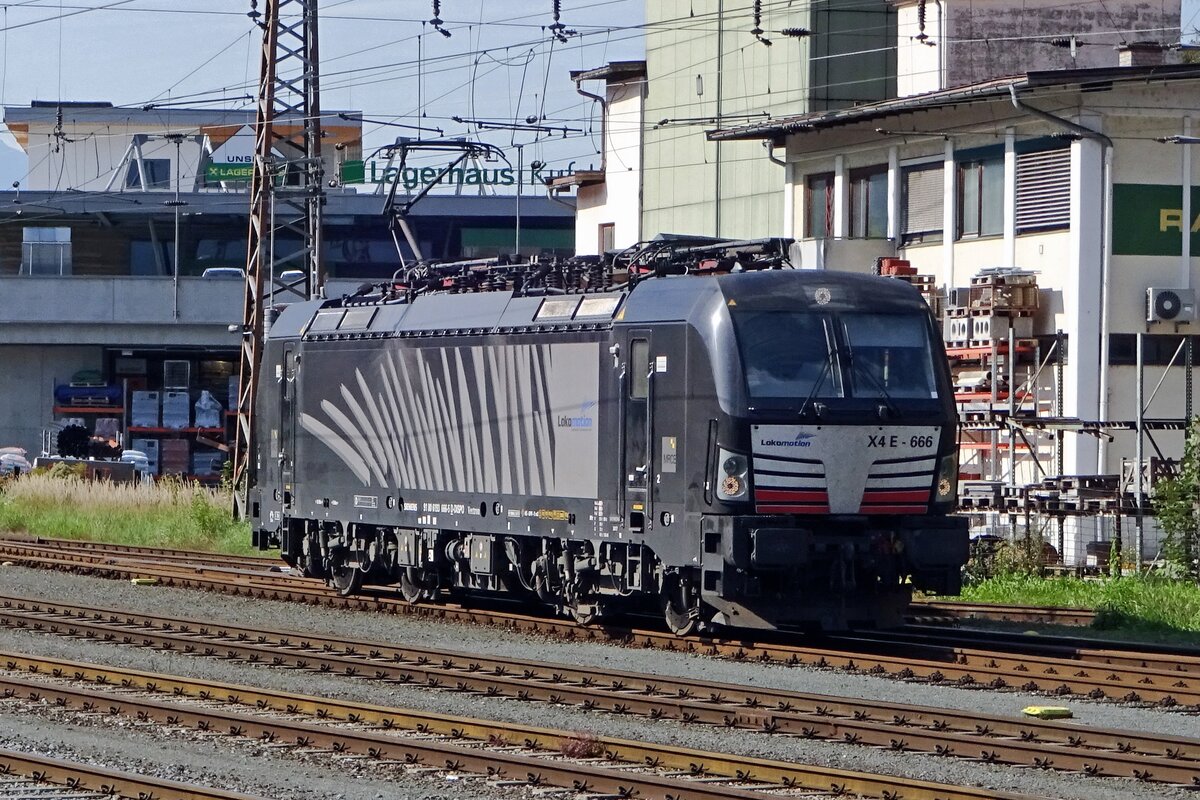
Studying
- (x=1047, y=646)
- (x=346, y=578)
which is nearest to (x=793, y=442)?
(x=1047, y=646)

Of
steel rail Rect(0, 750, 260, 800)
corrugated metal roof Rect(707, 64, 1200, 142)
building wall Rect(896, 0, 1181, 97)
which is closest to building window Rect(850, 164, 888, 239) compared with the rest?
corrugated metal roof Rect(707, 64, 1200, 142)

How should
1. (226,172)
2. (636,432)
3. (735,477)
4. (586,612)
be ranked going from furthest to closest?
(226,172) → (586,612) → (636,432) → (735,477)

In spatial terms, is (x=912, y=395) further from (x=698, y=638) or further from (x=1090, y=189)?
(x=1090, y=189)

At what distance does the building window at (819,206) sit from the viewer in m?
33.3

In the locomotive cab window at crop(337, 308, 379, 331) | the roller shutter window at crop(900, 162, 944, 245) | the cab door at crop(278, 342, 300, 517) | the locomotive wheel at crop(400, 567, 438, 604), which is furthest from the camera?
the roller shutter window at crop(900, 162, 944, 245)

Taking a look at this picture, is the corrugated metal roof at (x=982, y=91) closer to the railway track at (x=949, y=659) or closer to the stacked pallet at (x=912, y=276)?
the stacked pallet at (x=912, y=276)

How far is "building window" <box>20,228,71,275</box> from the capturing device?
6388 cm

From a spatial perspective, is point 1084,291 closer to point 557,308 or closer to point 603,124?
point 557,308

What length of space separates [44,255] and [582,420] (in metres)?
51.0

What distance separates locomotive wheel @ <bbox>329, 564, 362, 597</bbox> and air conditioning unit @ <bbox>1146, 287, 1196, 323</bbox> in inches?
498

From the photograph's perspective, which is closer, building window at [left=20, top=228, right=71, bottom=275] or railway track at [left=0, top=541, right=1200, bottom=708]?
railway track at [left=0, top=541, right=1200, bottom=708]

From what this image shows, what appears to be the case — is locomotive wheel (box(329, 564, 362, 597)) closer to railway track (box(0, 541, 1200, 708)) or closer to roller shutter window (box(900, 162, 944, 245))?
railway track (box(0, 541, 1200, 708))

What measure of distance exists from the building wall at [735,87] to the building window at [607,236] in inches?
81.3

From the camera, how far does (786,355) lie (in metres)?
15.7
